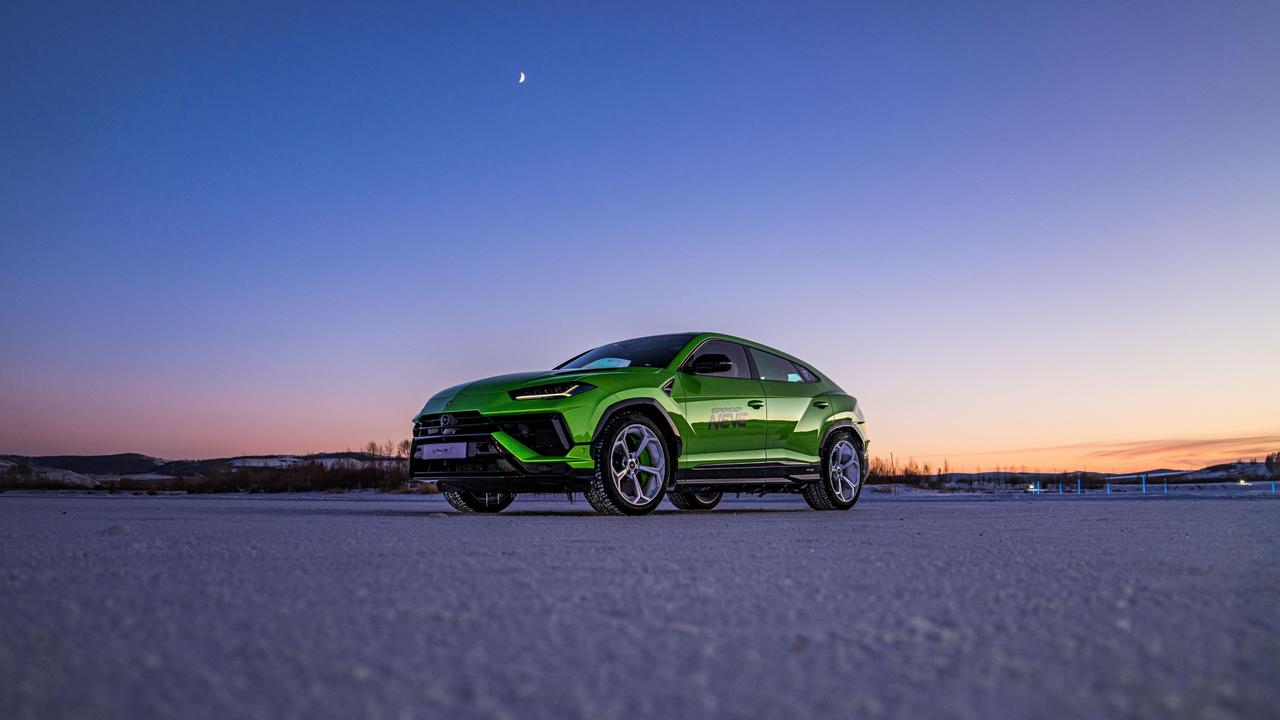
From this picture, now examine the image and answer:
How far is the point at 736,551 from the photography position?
489 centimetres

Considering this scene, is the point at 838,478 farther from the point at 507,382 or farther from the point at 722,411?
the point at 507,382

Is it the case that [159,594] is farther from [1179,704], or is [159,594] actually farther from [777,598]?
[1179,704]

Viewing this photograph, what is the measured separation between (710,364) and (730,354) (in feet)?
2.29

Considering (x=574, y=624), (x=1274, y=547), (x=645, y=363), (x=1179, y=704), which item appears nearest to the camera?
(x=1179, y=704)

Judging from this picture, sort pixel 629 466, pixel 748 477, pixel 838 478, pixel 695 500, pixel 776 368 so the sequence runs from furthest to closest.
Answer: pixel 695 500
pixel 838 478
pixel 776 368
pixel 748 477
pixel 629 466

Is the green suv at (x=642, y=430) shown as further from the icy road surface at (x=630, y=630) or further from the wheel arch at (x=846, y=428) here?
the icy road surface at (x=630, y=630)

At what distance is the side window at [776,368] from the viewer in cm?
1021

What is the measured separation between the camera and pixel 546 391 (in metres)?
8.34

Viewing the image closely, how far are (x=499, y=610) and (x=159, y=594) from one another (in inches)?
45.7

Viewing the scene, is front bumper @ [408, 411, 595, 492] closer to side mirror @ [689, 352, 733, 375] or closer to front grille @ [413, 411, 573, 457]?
front grille @ [413, 411, 573, 457]

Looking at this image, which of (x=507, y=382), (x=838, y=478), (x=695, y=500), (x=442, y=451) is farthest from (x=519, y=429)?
(x=838, y=478)

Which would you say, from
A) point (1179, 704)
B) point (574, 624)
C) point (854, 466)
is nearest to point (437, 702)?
point (574, 624)

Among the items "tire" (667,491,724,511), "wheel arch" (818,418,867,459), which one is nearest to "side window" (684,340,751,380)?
"wheel arch" (818,418,867,459)

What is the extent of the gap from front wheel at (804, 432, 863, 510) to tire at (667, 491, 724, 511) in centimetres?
127
